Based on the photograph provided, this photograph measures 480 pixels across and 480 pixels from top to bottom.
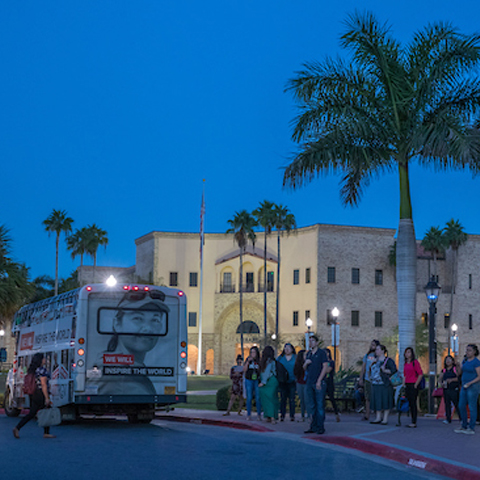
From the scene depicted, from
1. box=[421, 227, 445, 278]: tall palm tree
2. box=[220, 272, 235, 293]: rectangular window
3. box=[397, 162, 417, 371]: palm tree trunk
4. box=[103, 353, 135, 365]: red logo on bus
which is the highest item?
box=[421, 227, 445, 278]: tall palm tree

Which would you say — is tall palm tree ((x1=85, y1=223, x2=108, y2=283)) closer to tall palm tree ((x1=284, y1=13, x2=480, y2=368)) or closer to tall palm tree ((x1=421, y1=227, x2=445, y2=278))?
tall palm tree ((x1=421, y1=227, x2=445, y2=278))

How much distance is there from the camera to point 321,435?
14461 mm

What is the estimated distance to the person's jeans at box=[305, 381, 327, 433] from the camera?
14818 millimetres

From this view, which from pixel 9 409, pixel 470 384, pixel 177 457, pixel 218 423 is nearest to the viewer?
pixel 177 457

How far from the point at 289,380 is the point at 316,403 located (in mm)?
3043

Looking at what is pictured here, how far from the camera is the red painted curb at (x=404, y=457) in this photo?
975 centimetres

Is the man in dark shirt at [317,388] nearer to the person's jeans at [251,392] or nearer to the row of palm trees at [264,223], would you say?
the person's jeans at [251,392]

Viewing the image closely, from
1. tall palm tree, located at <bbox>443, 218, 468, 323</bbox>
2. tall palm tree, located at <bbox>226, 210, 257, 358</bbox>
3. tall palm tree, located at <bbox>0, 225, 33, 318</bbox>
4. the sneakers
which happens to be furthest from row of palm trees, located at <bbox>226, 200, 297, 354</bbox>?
the sneakers

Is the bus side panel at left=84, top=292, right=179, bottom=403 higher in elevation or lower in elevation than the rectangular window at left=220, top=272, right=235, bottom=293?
lower

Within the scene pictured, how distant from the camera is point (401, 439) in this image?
13398mm

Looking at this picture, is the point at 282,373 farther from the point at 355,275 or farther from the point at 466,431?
the point at 355,275

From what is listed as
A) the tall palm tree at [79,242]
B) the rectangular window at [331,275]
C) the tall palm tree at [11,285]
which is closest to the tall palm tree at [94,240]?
the tall palm tree at [79,242]

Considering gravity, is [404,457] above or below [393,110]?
below

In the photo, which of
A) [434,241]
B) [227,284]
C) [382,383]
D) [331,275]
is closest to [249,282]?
[227,284]
